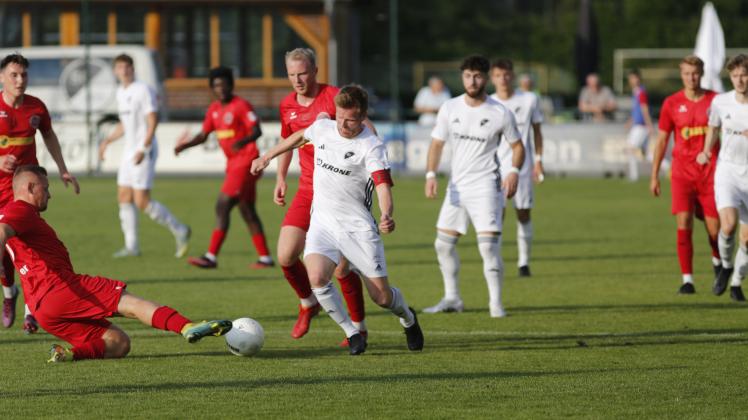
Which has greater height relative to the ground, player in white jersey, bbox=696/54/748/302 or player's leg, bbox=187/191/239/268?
player in white jersey, bbox=696/54/748/302

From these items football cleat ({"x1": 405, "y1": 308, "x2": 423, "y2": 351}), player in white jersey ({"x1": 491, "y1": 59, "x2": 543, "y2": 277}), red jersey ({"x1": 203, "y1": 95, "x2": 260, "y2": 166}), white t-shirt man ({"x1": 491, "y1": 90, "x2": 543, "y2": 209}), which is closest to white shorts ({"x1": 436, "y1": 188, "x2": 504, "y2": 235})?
player in white jersey ({"x1": 491, "y1": 59, "x2": 543, "y2": 277})

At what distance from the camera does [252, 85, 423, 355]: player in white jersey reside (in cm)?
910

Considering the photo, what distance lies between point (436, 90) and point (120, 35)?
10972 mm

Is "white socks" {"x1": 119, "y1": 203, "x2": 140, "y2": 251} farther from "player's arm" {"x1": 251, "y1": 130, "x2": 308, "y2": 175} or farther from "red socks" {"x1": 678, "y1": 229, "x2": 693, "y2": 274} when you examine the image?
"player's arm" {"x1": 251, "y1": 130, "x2": 308, "y2": 175}

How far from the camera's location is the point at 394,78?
31.7 m

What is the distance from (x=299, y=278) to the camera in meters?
10.2

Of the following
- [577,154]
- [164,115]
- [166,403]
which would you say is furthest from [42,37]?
[166,403]

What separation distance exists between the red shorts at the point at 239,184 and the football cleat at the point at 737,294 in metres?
5.20

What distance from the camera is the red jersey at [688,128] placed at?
40.4 feet

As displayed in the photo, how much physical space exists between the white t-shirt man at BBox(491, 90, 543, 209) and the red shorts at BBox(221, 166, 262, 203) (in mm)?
2744

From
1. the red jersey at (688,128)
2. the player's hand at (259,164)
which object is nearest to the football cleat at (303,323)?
the player's hand at (259,164)

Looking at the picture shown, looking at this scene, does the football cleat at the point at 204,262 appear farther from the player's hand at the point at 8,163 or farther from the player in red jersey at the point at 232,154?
the player's hand at the point at 8,163

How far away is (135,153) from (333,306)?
707cm

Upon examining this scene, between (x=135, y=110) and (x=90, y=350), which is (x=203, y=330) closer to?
(x=90, y=350)
